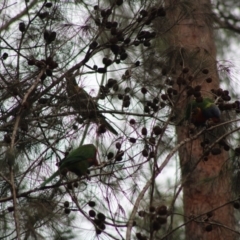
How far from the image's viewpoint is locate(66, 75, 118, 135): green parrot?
3611 millimetres

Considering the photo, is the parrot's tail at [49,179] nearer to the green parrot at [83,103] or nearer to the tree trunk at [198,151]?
the green parrot at [83,103]

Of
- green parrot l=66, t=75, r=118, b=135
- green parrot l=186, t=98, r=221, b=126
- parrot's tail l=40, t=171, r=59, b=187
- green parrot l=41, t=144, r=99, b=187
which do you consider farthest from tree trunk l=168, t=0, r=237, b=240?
parrot's tail l=40, t=171, r=59, b=187

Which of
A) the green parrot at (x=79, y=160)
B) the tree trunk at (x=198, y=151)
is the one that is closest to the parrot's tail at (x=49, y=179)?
the green parrot at (x=79, y=160)

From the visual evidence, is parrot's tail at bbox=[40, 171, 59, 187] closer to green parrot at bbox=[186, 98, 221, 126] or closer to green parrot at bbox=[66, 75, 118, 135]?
green parrot at bbox=[66, 75, 118, 135]

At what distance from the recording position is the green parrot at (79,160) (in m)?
3.73

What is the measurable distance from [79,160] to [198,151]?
1.39 meters

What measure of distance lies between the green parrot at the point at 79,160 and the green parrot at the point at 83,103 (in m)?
0.27

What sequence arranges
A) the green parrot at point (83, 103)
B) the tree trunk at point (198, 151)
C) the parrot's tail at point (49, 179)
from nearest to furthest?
the green parrot at point (83, 103) < the parrot's tail at point (49, 179) < the tree trunk at point (198, 151)

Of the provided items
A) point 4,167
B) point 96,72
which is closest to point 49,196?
point 4,167

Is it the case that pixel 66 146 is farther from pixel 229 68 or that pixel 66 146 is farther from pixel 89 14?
pixel 229 68

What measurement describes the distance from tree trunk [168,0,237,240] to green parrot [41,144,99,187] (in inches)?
24.7

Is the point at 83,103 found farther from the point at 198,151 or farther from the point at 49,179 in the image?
the point at 198,151

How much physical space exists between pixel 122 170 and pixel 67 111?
505 millimetres

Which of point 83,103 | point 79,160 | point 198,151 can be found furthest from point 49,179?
point 198,151
